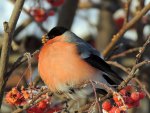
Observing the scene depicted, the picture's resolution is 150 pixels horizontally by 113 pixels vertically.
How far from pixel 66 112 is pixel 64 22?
4.21ft

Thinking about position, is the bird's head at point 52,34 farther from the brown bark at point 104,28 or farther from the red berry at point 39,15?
the brown bark at point 104,28

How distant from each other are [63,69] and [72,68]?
5 cm

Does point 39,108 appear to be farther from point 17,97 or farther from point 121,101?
point 121,101

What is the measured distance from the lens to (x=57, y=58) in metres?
2.10

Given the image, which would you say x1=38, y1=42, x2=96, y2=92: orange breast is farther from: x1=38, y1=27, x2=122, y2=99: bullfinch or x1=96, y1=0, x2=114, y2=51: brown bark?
x1=96, y1=0, x2=114, y2=51: brown bark

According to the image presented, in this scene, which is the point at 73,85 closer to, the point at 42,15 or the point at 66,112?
the point at 66,112

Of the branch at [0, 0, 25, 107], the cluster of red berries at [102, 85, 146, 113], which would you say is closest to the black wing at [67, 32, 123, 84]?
the cluster of red berries at [102, 85, 146, 113]

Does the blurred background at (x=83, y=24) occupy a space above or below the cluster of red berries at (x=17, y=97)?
above

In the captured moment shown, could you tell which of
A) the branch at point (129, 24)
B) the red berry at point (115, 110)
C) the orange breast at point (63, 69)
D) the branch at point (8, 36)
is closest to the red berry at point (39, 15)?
the branch at point (129, 24)

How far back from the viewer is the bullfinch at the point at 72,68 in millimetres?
2084

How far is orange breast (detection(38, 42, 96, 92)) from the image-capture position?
2080 millimetres

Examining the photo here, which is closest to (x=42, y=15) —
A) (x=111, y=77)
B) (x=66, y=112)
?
(x=111, y=77)

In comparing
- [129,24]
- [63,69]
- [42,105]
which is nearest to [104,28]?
[129,24]

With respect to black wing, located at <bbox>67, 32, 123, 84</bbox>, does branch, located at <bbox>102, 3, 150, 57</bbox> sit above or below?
above
